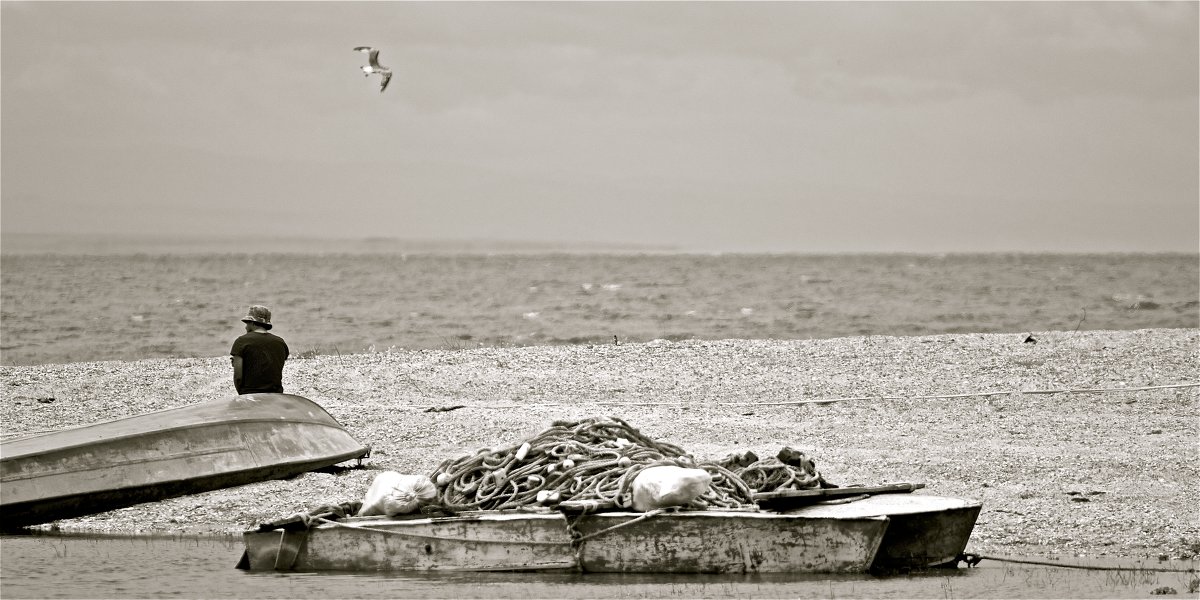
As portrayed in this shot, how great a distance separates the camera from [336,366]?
21.5 m

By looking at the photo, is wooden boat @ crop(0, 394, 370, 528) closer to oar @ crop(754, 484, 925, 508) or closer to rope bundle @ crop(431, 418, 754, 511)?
rope bundle @ crop(431, 418, 754, 511)

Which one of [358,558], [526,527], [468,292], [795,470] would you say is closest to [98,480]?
[358,558]

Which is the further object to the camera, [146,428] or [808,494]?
[146,428]

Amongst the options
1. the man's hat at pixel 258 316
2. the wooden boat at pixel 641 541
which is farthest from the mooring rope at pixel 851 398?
the wooden boat at pixel 641 541

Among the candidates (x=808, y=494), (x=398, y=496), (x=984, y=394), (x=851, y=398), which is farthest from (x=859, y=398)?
(x=398, y=496)

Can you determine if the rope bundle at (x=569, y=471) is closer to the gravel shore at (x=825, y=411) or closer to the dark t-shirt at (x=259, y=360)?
the gravel shore at (x=825, y=411)

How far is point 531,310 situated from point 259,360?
115ft

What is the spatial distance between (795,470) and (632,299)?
152ft

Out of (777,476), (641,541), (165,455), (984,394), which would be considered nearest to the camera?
(641,541)

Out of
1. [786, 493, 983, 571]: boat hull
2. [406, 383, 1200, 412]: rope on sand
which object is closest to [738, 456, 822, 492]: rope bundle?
[786, 493, 983, 571]: boat hull

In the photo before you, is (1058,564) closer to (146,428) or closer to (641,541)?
(641,541)

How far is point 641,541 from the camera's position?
34.8 ft

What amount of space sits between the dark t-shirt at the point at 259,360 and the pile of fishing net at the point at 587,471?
3.68 metres

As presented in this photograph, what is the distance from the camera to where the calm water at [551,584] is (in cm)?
1010
